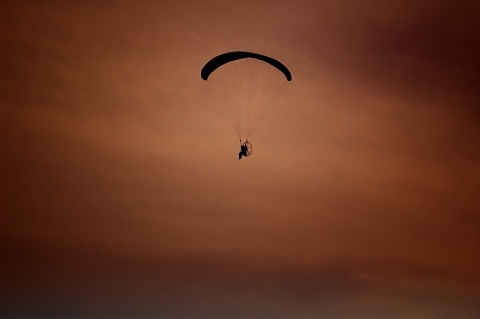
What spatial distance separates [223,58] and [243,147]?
535 cm

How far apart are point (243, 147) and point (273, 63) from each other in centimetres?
518

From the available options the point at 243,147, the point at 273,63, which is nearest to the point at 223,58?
the point at 273,63

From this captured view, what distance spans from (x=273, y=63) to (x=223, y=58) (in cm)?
287

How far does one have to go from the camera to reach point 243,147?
28.6m

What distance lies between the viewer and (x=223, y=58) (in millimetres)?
26688

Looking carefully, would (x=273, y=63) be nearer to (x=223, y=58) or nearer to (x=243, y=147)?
(x=223, y=58)

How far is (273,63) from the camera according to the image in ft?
89.4

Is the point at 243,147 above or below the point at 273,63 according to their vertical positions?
below

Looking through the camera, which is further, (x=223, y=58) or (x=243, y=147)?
(x=243, y=147)

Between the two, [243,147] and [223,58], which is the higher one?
[223,58]
